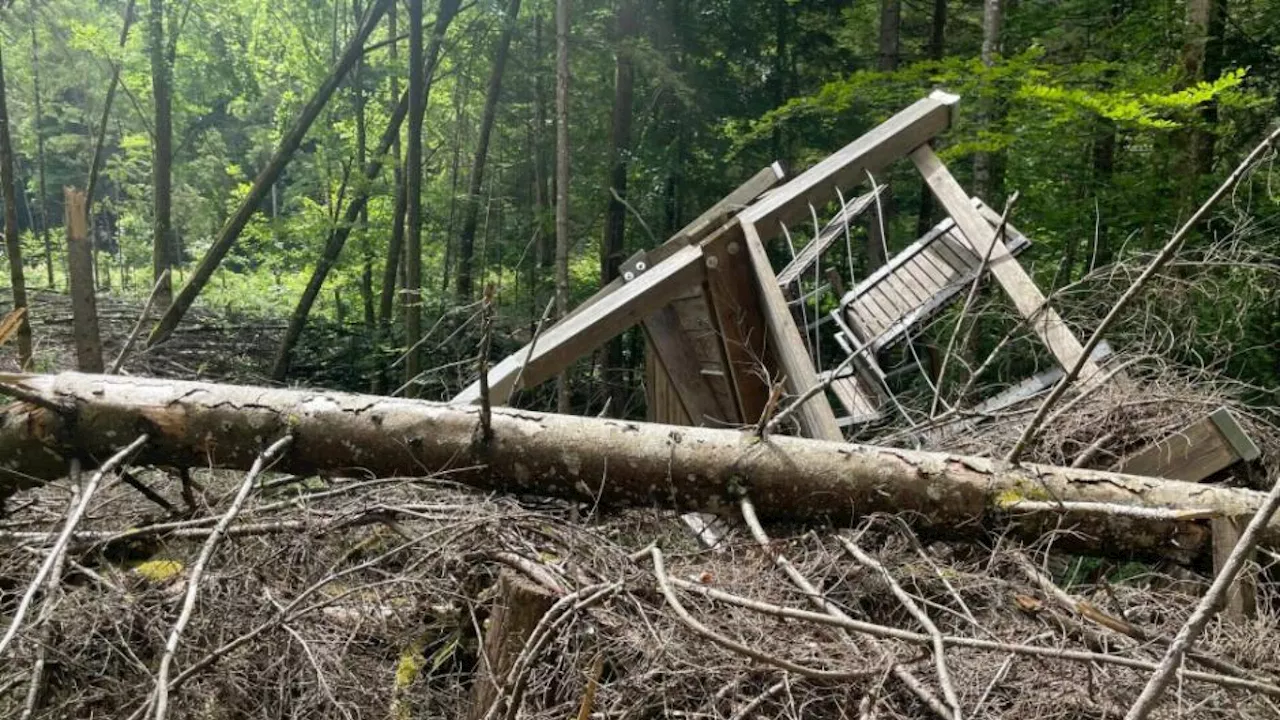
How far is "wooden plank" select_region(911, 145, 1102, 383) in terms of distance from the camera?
11.0ft

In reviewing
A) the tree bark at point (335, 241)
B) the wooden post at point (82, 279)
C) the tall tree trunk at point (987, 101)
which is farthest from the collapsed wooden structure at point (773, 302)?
the tree bark at point (335, 241)

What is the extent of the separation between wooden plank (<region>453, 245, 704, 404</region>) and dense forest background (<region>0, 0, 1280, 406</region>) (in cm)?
91

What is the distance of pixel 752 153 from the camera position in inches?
428

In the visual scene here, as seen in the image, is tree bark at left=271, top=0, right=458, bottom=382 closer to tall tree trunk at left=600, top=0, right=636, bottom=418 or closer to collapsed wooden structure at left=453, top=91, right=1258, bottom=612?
A: tall tree trunk at left=600, top=0, right=636, bottom=418

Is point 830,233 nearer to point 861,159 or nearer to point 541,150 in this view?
point 861,159

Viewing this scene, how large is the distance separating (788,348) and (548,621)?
1.87 meters

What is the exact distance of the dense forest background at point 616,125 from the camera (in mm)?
5859

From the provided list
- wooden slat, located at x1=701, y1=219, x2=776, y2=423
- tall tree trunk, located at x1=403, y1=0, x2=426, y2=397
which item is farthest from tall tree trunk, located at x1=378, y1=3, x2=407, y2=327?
wooden slat, located at x1=701, y1=219, x2=776, y2=423

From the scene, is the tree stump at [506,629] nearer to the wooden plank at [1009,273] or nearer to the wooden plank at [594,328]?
the wooden plank at [594,328]

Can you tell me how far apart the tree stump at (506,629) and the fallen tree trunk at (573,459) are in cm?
68

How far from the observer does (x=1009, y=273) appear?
11.8ft

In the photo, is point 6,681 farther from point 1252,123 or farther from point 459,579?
point 1252,123

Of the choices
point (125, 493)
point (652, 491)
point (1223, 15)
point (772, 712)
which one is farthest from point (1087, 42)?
point (125, 493)

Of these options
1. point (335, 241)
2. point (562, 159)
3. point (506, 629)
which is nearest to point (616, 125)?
point (562, 159)
